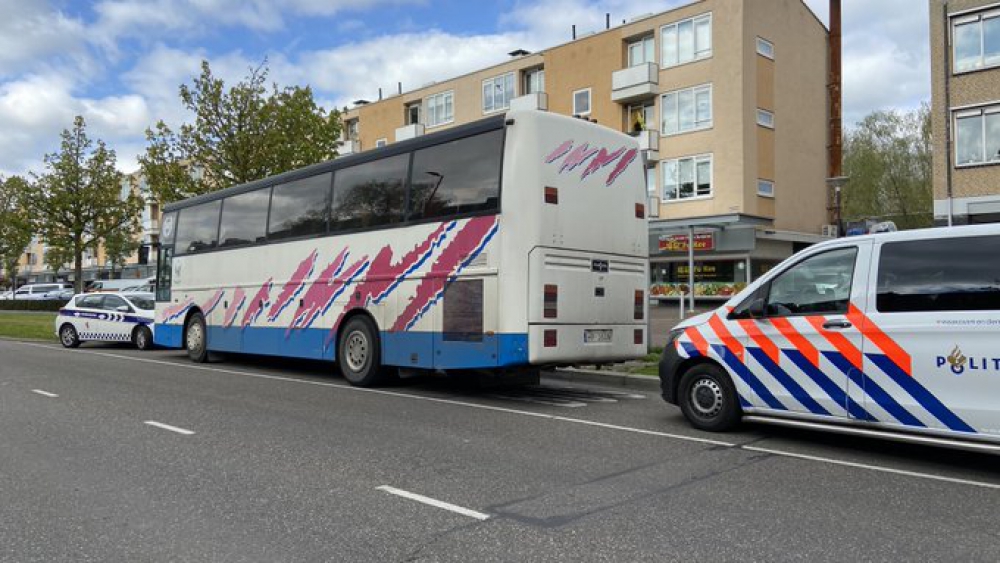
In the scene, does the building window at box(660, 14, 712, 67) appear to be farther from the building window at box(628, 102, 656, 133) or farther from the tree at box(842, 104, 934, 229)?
the tree at box(842, 104, 934, 229)

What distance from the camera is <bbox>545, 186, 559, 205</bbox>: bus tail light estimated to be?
355 inches

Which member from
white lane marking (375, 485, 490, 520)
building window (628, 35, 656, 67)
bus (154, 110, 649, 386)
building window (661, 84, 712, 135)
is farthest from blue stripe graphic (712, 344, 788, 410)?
building window (628, 35, 656, 67)

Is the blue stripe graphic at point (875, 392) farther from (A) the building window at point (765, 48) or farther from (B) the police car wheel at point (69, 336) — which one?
(A) the building window at point (765, 48)

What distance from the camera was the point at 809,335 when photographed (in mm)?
6629

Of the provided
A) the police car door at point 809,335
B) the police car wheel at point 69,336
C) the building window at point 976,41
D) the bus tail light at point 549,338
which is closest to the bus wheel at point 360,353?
the bus tail light at point 549,338

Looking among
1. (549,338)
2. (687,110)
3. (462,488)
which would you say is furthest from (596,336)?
(687,110)

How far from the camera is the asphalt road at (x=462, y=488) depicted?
4152 millimetres

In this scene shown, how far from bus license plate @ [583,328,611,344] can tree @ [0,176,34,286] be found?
37.0 metres

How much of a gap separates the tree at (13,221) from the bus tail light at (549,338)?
37004 mm

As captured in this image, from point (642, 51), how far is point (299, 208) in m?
25.1

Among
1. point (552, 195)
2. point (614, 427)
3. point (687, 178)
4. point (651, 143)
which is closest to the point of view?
point (614, 427)

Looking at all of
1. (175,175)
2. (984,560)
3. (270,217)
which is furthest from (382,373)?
(175,175)

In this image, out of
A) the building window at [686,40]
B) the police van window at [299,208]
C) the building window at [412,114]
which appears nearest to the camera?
the police van window at [299,208]

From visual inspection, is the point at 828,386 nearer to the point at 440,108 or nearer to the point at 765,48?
the point at 765,48
